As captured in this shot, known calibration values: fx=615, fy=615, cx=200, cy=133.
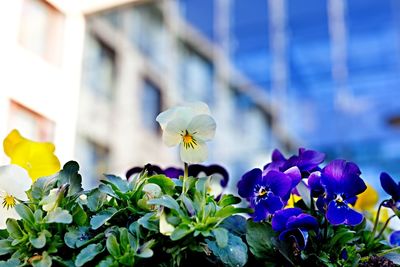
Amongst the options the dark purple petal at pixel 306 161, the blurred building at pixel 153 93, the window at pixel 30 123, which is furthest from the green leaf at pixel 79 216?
the blurred building at pixel 153 93

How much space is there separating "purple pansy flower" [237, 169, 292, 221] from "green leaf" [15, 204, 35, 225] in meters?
0.21

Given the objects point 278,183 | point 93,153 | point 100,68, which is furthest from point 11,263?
point 100,68

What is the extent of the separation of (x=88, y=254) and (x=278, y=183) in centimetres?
19

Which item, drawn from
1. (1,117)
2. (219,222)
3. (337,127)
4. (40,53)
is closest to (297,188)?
(219,222)

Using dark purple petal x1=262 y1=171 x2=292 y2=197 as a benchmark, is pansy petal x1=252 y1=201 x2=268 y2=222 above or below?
below

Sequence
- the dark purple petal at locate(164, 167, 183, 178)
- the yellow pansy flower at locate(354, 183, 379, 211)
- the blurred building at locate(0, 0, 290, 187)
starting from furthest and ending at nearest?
the blurred building at locate(0, 0, 290, 187) → the yellow pansy flower at locate(354, 183, 379, 211) → the dark purple petal at locate(164, 167, 183, 178)

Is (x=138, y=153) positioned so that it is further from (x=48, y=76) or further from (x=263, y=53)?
(x=48, y=76)

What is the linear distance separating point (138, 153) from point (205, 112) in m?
7.14

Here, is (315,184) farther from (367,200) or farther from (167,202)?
(367,200)

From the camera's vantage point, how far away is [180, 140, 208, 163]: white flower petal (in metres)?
0.59

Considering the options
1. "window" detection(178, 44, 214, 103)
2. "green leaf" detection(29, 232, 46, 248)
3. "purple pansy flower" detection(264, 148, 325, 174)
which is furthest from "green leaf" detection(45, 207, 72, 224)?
"window" detection(178, 44, 214, 103)

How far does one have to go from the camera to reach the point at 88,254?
1.74 ft

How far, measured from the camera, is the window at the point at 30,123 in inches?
35.6

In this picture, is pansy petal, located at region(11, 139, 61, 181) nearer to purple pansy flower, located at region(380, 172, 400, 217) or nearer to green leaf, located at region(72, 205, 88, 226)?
green leaf, located at region(72, 205, 88, 226)
